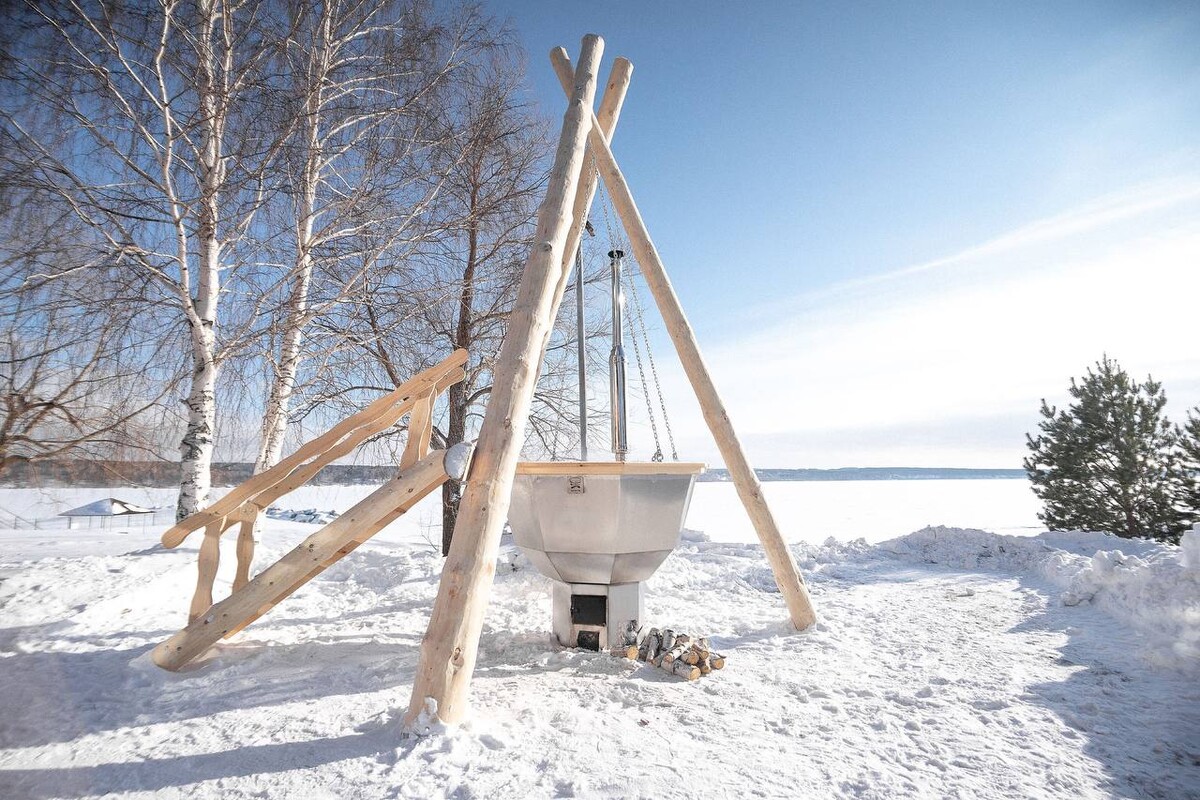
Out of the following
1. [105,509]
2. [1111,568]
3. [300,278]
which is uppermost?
[300,278]

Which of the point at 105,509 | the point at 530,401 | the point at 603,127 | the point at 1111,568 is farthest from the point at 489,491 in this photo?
the point at 105,509

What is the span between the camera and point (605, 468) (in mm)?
3072

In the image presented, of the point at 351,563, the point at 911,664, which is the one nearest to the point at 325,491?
the point at 351,563

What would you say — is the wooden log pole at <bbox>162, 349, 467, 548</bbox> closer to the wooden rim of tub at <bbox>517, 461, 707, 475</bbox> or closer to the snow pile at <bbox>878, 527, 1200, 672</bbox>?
the wooden rim of tub at <bbox>517, 461, 707, 475</bbox>

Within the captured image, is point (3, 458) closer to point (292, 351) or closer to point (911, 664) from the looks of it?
point (292, 351)

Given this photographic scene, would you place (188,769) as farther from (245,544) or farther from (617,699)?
(617,699)

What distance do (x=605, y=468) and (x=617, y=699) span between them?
3.70 ft

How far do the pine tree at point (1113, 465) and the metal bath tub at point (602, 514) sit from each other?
30.1 feet

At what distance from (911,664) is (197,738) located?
3322 millimetres

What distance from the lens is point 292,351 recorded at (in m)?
5.28

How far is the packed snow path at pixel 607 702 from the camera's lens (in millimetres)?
1805

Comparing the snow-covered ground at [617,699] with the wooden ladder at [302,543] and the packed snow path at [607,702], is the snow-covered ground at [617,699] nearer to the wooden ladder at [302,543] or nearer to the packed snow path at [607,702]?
the packed snow path at [607,702]

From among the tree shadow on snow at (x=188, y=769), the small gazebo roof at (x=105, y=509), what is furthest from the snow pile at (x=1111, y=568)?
the small gazebo roof at (x=105, y=509)

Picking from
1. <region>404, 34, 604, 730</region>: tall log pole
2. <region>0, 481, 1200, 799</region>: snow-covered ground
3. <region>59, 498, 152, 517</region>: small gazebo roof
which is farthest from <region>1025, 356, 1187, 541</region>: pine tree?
<region>59, 498, 152, 517</region>: small gazebo roof
